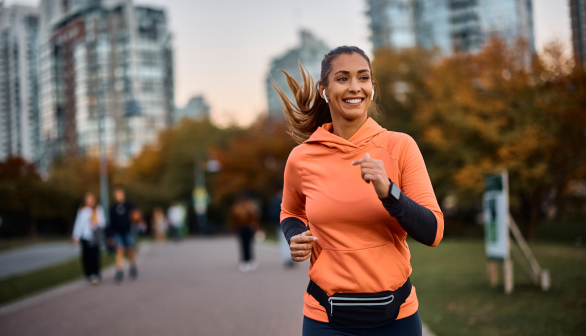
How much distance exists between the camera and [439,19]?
301ft

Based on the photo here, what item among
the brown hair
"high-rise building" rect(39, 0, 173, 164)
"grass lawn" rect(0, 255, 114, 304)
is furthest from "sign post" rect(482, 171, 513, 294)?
"high-rise building" rect(39, 0, 173, 164)

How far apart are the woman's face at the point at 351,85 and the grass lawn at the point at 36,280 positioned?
31.0 ft

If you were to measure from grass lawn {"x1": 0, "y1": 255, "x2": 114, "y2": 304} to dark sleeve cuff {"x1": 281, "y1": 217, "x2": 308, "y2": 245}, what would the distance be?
9026mm

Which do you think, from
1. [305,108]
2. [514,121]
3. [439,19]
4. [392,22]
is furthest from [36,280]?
[392,22]

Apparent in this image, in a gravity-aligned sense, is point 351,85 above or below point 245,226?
above

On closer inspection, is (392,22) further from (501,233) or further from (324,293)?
(324,293)

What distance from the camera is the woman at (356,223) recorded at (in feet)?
7.33

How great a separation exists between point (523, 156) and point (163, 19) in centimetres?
10186

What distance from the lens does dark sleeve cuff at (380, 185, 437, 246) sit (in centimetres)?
198

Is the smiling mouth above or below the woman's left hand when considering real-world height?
above

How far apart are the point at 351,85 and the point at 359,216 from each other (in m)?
0.56

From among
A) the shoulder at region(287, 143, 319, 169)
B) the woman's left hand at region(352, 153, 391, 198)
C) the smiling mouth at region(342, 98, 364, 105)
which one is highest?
the smiling mouth at region(342, 98, 364, 105)

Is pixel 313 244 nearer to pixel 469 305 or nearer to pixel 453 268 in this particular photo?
pixel 469 305

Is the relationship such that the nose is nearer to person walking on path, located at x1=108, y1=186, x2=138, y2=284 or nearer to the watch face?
the watch face
